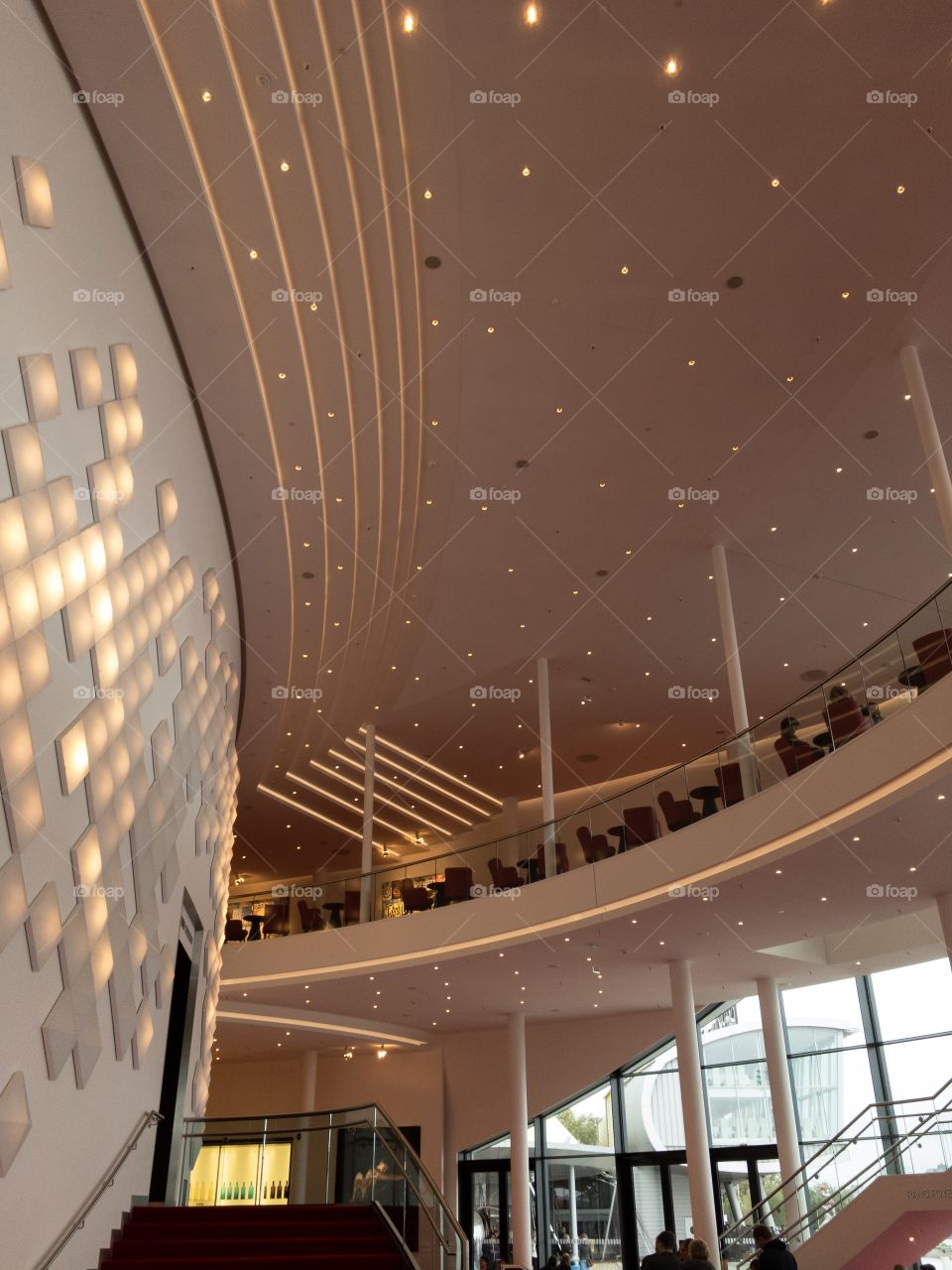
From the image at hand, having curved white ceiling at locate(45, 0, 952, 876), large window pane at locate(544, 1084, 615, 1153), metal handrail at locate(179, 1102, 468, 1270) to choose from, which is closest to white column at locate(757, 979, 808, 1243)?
large window pane at locate(544, 1084, 615, 1153)

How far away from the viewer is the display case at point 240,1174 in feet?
23.4

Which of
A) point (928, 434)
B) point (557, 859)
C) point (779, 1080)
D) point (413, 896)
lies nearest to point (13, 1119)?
point (557, 859)

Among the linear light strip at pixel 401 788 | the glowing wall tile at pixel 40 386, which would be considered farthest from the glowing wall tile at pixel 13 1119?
the linear light strip at pixel 401 788

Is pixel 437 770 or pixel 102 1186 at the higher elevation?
pixel 437 770

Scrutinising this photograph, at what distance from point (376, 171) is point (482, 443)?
3.41 m

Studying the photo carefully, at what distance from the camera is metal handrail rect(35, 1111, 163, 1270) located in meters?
4.90

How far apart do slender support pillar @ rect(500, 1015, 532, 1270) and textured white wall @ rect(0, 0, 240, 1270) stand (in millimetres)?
7144

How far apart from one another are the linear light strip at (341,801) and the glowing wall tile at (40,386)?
13.2 m

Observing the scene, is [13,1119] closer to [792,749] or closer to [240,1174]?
[240,1174]

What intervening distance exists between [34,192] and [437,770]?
49.2ft

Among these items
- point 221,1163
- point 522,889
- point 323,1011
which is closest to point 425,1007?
point 323,1011

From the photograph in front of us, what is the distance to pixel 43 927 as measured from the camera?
15.0 ft

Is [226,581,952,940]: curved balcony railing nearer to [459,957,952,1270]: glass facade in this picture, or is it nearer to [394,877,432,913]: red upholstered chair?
[394,877,432,913]: red upholstered chair

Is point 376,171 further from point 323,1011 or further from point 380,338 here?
point 323,1011
